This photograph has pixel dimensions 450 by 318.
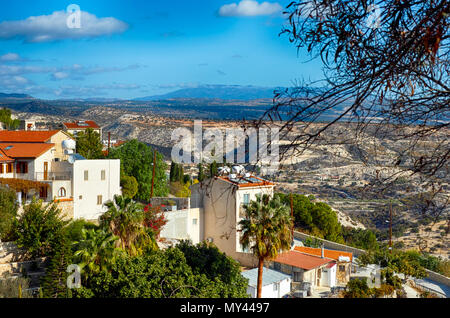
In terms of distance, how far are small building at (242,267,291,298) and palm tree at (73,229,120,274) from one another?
6.14 m

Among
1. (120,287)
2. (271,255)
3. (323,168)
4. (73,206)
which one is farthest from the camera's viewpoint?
(323,168)

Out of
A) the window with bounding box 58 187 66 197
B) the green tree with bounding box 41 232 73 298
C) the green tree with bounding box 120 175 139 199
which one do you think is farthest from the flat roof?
the green tree with bounding box 120 175 139 199

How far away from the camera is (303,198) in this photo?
36.9 metres

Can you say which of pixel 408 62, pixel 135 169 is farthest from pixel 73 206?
pixel 408 62

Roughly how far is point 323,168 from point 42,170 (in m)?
47.3

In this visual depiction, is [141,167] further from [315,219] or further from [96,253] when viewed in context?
[96,253]

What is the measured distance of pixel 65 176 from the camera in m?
24.3

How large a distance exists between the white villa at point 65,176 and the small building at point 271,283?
26.1 feet

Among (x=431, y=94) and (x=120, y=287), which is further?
(x=120, y=287)

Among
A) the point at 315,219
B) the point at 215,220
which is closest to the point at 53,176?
the point at 215,220

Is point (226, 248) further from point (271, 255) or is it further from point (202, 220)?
point (271, 255)

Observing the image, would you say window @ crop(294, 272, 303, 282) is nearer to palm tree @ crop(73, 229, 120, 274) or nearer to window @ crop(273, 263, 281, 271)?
window @ crop(273, 263, 281, 271)

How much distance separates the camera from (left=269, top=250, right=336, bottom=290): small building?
23219 mm

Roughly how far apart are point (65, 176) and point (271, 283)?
1130 centimetres
